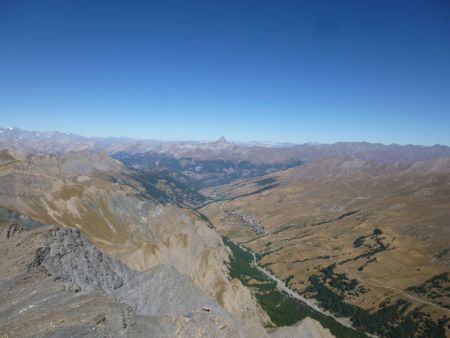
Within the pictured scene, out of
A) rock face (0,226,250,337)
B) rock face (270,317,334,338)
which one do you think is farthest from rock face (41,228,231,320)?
rock face (270,317,334,338)

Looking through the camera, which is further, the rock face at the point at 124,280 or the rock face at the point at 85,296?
the rock face at the point at 124,280

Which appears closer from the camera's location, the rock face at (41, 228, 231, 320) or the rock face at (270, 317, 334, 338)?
the rock face at (41, 228, 231, 320)

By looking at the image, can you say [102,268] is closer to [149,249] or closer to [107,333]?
[107,333]

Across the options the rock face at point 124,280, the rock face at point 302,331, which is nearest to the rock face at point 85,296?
the rock face at point 124,280

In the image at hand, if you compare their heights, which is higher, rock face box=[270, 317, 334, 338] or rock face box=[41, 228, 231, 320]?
rock face box=[41, 228, 231, 320]

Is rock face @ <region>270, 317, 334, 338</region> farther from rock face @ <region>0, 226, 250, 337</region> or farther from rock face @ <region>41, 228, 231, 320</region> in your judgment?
rock face @ <region>41, 228, 231, 320</region>

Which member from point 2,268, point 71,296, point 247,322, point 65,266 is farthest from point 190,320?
point 247,322

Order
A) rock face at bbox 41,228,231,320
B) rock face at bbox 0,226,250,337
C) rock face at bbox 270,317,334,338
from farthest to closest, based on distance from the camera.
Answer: rock face at bbox 270,317,334,338 < rock face at bbox 41,228,231,320 < rock face at bbox 0,226,250,337

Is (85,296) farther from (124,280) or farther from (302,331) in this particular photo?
(302,331)

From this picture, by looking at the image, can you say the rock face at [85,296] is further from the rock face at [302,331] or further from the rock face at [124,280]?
the rock face at [302,331]

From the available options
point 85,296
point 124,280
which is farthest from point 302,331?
point 85,296

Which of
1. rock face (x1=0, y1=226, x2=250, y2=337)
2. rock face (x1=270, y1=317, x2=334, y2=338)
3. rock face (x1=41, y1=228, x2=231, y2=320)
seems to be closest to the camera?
rock face (x1=0, y1=226, x2=250, y2=337)

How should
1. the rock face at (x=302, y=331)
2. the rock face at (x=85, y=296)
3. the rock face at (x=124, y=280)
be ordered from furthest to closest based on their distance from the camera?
the rock face at (x=302, y=331) < the rock face at (x=124, y=280) < the rock face at (x=85, y=296)
